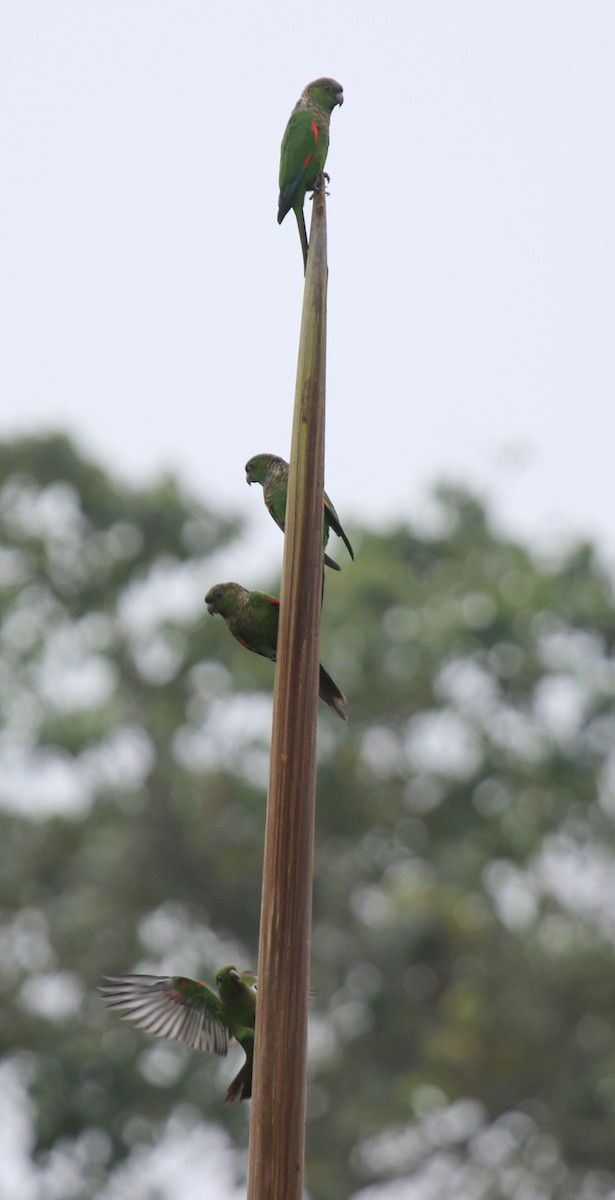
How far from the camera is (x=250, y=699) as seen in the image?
40.8 feet

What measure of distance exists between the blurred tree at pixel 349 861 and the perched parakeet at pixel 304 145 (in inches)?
390

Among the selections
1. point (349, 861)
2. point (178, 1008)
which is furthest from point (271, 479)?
point (349, 861)

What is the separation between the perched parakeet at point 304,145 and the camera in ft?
3.88

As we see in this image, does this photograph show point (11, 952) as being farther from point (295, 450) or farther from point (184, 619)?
point (295, 450)

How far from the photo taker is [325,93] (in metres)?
1.22

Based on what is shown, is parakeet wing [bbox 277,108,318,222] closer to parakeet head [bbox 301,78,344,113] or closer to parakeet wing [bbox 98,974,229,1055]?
parakeet head [bbox 301,78,344,113]

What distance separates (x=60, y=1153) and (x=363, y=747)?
4347 mm

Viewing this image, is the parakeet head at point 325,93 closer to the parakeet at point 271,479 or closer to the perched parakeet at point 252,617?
the parakeet at point 271,479

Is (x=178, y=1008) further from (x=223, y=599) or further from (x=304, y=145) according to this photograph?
(x=304, y=145)

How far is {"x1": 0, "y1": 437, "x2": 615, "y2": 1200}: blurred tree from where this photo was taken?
10648mm

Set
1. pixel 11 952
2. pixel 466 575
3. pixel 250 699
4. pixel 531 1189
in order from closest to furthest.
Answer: pixel 531 1189 < pixel 11 952 < pixel 250 699 < pixel 466 575

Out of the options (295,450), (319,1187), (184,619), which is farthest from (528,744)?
(295,450)

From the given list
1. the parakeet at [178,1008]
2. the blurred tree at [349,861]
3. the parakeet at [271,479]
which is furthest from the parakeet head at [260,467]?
the blurred tree at [349,861]

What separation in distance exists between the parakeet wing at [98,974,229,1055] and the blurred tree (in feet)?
30.7
